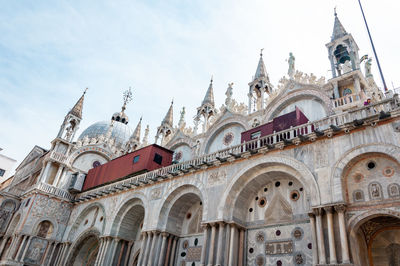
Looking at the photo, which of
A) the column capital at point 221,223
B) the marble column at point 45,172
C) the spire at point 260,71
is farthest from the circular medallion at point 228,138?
the marble column at point 45,172

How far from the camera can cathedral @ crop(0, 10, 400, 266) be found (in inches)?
555

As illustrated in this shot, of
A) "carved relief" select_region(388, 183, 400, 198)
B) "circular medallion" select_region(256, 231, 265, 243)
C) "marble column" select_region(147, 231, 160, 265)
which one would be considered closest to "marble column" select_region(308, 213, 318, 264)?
"carved relief" select_region(388, 183, 400, 198)

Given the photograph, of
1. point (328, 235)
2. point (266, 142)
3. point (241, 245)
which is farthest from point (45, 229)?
point (328, 235)

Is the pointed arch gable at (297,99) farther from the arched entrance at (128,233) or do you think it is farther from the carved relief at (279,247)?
the arched entrance at (128,233)

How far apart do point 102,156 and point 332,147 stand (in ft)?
96.9

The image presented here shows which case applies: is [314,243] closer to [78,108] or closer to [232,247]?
[232,247]

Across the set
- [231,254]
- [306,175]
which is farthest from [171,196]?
[306,175]

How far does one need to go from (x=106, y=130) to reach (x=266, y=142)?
140 ft

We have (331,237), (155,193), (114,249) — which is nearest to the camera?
(331,237)

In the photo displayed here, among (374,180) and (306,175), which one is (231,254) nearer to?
(306,175)

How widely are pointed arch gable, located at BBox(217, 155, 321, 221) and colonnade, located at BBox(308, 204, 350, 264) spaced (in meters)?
1.82

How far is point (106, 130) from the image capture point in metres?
56.4

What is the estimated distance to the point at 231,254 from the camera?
17.0 metres

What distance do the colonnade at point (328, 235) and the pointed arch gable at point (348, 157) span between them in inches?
24.1
